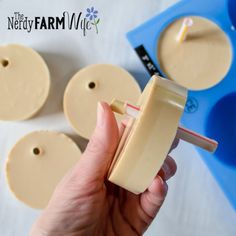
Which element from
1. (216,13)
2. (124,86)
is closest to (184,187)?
(124,86)

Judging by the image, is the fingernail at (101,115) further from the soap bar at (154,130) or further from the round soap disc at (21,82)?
the round soap disc at (21,82)

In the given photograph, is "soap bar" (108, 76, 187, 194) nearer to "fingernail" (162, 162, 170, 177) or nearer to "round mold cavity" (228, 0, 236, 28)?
"fingernail" (162, 162, 170, 177)

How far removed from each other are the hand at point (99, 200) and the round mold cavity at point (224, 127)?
14cm

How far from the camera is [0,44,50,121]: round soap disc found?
0.62 meters

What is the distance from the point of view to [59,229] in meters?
0.49

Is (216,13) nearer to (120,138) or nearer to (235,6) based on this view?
(235,6)

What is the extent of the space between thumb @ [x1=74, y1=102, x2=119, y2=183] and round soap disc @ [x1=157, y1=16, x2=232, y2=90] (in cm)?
24

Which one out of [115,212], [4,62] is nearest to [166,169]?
[115,212]

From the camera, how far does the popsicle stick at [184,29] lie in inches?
24.5

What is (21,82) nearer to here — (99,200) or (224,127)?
(99,200)

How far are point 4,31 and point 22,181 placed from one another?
0.26 meters

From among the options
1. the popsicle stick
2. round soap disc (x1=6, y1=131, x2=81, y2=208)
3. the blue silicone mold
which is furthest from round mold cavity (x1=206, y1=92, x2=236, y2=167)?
round soap disc (x1=6, y1=131, x2=81, y2=208)

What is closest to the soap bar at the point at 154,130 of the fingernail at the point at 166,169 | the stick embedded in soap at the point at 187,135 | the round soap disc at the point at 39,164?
the stick embedded in soap at the point at 187,135

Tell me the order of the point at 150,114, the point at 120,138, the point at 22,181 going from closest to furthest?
the point at 150,114
the point at 120,138
the point at 22,181
